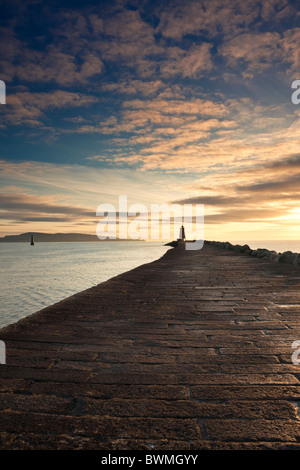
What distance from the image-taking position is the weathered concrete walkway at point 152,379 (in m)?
1.69

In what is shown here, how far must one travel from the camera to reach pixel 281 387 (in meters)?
2.22

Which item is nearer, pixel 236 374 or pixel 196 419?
pixel 196 419

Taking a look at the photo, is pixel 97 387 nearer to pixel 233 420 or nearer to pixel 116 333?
pixel 233 420

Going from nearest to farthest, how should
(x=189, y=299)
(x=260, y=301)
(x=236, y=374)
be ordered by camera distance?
(x=236, y=374)
(x=260, y=301)
(x=189, y=299)

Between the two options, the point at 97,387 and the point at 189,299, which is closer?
the point at 97,387

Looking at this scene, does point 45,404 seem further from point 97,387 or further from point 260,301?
point 260,301

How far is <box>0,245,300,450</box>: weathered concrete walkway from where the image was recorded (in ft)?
5.56

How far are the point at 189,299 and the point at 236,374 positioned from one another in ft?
10.2

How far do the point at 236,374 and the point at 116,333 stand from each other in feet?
5.13

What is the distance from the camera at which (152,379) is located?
2371 millimetres
